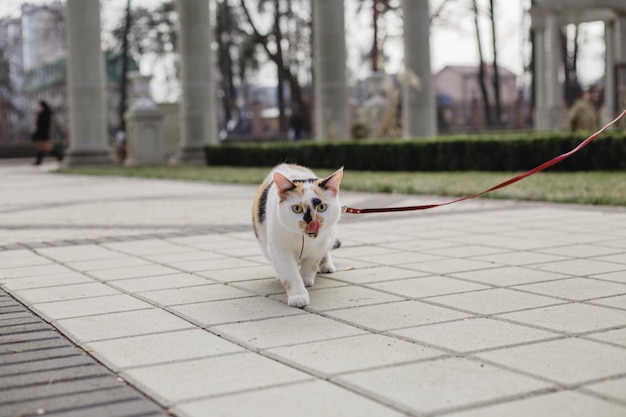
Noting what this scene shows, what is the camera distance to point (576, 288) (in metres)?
5.81

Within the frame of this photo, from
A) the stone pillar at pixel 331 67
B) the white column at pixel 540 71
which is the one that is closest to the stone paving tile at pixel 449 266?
the stone pillar at pixel 331 67

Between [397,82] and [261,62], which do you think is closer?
[397,82]

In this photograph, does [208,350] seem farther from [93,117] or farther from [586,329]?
[93,117]

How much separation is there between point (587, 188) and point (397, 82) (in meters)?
14.9

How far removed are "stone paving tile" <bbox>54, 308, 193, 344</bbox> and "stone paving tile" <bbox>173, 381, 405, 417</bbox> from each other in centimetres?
138

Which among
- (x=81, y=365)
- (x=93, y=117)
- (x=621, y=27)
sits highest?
(x=621, y=27)

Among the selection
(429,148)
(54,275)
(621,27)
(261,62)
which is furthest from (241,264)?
(261,62)

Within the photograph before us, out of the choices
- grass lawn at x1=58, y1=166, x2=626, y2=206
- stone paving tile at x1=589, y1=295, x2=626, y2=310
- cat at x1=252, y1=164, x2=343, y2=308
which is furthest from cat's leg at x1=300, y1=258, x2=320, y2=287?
grass lawn at x1=58, y1=166, x2=626, y2=206

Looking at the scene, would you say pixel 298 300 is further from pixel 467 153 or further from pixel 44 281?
pixel 467 153

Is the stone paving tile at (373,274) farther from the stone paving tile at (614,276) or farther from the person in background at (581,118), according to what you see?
the person in background at (581,118)

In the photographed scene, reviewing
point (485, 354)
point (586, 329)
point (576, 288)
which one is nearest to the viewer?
point (485, 354)

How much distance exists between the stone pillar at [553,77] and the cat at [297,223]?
29.4 meters

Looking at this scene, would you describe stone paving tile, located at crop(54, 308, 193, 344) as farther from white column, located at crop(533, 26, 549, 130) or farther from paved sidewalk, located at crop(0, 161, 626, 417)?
white column, located at crop(533, 26, 549, 130)

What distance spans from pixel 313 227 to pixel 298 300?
485 millimetres
